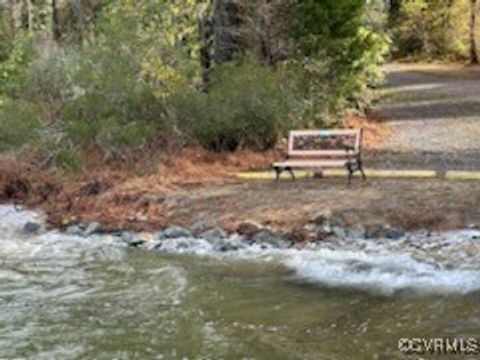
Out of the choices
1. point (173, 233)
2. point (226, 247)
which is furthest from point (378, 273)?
point (173, 233)

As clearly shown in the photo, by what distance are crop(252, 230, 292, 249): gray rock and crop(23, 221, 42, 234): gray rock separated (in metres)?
3.42

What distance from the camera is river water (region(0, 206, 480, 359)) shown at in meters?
7.95

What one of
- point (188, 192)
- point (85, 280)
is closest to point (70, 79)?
point (188, 192)

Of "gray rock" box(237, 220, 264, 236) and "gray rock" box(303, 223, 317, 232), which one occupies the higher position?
"gray rock" box(303, 223, 317, 232)

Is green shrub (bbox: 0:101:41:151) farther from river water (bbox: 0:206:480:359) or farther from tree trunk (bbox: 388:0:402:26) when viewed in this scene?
tree trunk (bbox: 388:0:402:26)

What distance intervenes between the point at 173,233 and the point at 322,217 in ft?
6.85

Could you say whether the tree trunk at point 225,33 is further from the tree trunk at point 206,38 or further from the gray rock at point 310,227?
the gray rock at point 310,227

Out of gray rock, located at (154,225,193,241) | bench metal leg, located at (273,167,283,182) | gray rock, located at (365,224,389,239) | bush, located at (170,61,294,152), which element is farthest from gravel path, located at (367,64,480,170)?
gray rock, located at (154,225,193,241)

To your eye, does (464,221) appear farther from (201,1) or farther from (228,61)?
(201,1)

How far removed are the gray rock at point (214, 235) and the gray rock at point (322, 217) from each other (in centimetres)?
123

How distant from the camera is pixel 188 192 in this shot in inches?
559

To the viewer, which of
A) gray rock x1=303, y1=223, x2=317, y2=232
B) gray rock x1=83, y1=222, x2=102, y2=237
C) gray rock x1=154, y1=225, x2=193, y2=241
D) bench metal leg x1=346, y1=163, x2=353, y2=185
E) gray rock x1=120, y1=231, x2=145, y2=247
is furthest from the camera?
bench metal leg x1=346, y1=163, x2=353, y2=185

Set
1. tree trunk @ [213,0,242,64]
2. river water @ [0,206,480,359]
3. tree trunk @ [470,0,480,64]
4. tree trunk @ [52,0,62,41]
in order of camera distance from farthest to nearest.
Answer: tree trunk @ [470,0,480,64] → tree trunk @ [52,0,62,41] → tree trunk @ [213,0,242,64] → river water @ [0,206,480,359]

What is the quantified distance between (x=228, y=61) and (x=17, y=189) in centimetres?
535
